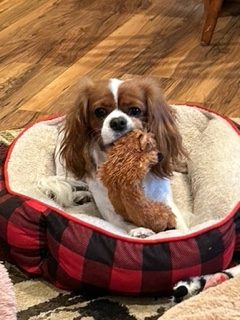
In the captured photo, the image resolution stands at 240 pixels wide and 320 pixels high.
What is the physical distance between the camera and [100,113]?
5.82ft

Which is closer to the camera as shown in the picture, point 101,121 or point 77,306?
point 77,306

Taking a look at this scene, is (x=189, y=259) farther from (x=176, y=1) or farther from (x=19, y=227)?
(x=176, y=1)

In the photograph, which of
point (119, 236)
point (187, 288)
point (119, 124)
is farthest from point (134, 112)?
point (187, 288)

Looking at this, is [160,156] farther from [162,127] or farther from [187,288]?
[187,288]

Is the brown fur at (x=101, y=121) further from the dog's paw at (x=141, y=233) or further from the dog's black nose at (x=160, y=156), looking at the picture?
the dog's paw at (x=141, y=233)

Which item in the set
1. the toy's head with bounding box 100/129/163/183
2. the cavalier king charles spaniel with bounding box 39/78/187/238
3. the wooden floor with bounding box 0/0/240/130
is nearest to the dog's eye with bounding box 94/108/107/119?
the cavalier king charles spaniel with bounding box 39/78/187/238

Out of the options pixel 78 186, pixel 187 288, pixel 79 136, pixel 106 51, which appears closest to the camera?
pixel 187 288

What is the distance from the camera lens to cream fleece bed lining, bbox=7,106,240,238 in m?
1.80

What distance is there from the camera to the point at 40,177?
1991 mm

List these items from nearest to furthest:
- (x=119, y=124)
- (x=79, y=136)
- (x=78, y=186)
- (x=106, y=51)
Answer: (x=119, y=124) < (x=79, y=136) < (x=78, y=186) < (x=106, y=51)

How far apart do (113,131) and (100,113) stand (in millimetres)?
80

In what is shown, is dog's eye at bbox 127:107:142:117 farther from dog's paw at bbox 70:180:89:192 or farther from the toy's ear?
dog's paw at bbox 70:180:89:192

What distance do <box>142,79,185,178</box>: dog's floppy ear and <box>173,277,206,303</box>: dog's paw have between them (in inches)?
12.4

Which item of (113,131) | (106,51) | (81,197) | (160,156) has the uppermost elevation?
(113,131)
